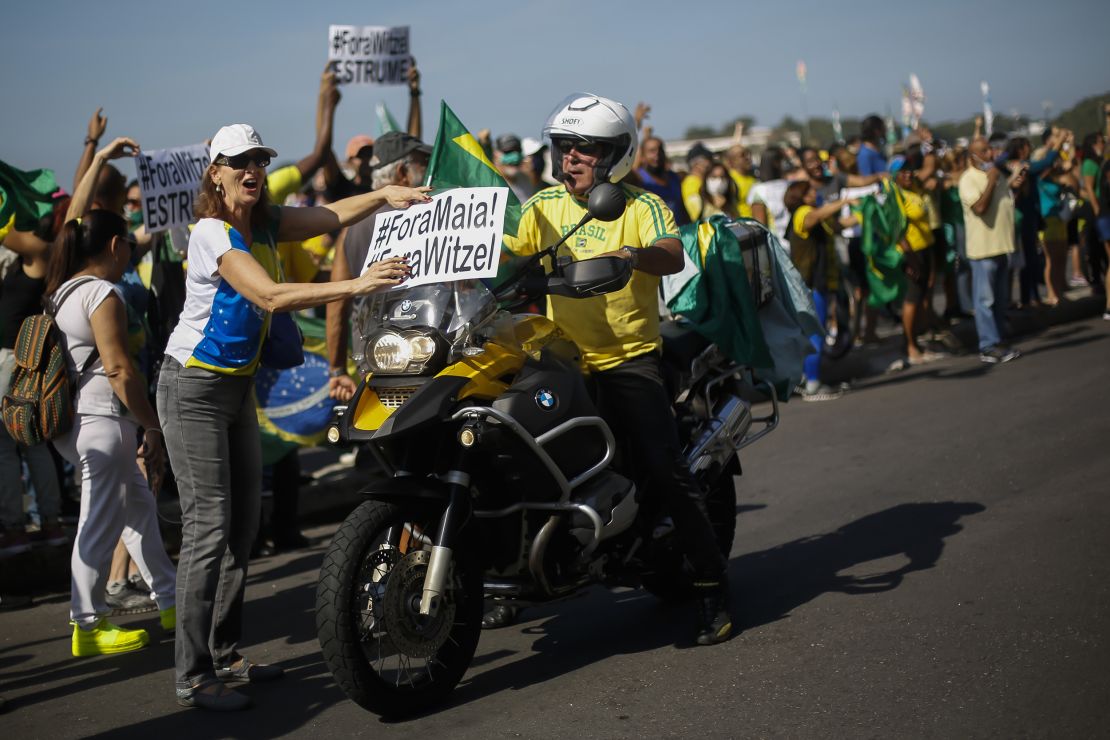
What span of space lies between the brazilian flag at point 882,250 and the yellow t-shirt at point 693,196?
174 centimetres

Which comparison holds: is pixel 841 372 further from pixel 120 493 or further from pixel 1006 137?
pixel 120 493

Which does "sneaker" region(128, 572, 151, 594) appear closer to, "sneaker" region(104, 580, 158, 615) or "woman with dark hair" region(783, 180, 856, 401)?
"sneaker" region(104, 580, 158, 615)

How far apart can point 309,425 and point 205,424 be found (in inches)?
134

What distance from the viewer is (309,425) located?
8297 mm

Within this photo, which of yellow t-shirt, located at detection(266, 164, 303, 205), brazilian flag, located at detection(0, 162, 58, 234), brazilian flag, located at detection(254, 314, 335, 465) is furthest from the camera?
yellow t-shirt, located at detection(266, 164, 303, 205)

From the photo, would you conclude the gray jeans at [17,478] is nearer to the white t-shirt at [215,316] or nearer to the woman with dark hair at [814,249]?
the white t-shirt at [215,316]

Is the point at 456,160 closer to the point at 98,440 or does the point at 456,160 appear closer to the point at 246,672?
the point at 98,440

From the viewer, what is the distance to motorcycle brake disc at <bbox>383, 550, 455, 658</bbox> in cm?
446

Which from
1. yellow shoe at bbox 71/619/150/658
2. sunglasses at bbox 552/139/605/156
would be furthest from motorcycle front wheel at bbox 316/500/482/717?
yellow shoe at bbox 71/619/150/658

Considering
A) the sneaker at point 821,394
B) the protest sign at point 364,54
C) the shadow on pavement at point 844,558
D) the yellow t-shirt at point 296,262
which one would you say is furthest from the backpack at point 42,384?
the sneaker at point 821,394

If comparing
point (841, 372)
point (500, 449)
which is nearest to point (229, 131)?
point (500, 449)

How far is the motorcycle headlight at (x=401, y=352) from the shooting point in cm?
453

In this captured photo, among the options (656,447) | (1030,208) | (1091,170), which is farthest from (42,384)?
(1091,170)

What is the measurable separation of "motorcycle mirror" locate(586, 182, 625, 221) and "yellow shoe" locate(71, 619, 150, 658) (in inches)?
120
